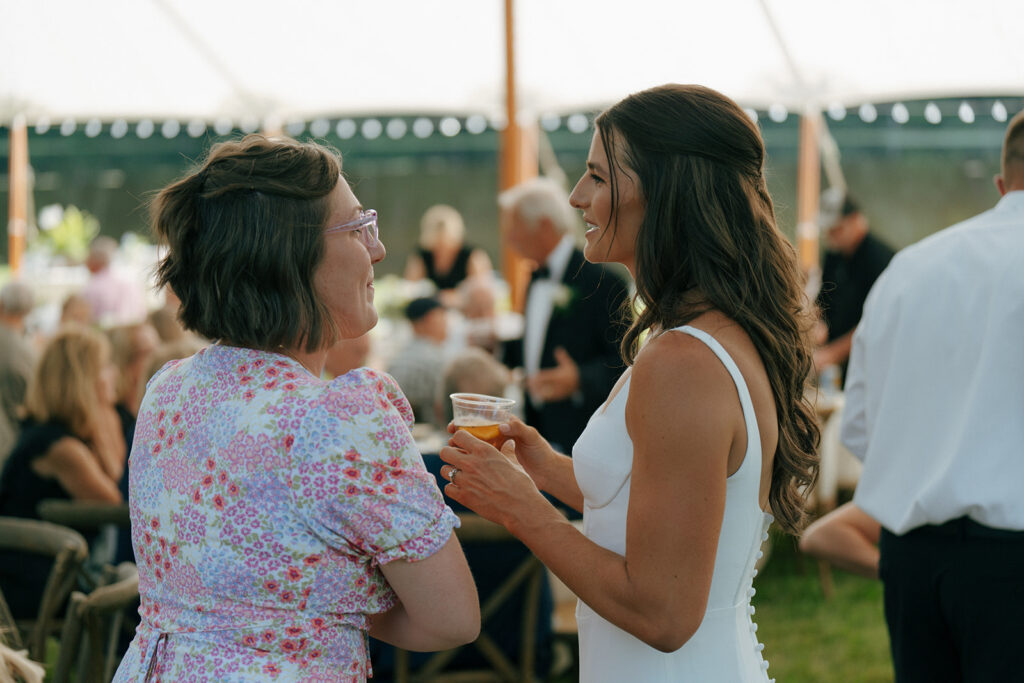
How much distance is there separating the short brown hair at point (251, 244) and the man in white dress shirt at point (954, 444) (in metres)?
1.67

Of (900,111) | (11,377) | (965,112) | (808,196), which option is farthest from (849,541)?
(808,196)

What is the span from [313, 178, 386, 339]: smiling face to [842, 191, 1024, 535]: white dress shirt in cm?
159

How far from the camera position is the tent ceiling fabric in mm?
6402

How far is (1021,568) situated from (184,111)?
701cm

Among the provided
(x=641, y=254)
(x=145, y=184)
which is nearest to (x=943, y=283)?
(x=641, y=254)

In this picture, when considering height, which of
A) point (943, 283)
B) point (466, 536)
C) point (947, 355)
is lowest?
point (466, 536)

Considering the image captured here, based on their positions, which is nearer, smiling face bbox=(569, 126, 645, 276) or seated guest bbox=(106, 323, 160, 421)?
smiling face bbox=(569, 126, 645, 276)

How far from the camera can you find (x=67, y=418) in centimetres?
381

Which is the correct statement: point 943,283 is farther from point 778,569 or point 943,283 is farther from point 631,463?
point 778,569

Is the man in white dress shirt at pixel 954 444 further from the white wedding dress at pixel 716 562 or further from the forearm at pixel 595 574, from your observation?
the forearm at pixel 595 574

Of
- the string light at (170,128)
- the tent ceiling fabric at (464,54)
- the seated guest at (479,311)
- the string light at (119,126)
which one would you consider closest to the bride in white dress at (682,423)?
the seated guest at (479,311)

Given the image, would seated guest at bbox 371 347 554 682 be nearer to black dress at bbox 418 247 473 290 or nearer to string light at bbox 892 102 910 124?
string light at bbox 892 102 910 124

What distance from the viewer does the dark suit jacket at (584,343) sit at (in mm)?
4340

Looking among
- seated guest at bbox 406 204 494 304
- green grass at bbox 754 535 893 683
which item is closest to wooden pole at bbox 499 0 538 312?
seated guest at bbox 406 204 494 304
